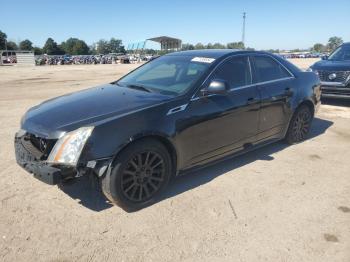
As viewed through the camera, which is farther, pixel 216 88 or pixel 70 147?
pixel 216 88

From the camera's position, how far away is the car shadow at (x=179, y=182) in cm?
375

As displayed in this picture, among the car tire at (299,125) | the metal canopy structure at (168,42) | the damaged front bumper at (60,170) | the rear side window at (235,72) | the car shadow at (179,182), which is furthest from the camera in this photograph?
the metal canopy structure at (168,42)

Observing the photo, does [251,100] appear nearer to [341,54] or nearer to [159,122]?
[159,122]

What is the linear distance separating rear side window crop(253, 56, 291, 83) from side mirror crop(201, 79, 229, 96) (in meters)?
1.00

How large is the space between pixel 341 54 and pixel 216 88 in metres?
7.84

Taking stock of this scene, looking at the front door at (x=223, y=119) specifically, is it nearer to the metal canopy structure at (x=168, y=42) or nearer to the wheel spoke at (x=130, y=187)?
the wheel spoke at (x=130, y=187)

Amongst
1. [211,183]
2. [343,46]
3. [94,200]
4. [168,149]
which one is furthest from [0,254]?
[343,46]

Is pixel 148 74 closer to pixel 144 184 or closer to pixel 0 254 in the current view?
pixel 144 184

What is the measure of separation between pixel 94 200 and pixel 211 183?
1.46m

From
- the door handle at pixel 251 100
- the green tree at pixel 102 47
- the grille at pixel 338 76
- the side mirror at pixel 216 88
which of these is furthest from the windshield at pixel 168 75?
the green tree at pixel 102 47

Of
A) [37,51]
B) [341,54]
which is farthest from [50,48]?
[341,54]

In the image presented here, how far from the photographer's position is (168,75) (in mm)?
4613

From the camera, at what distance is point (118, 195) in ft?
11.2

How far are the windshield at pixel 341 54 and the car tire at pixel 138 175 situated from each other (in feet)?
27.3
